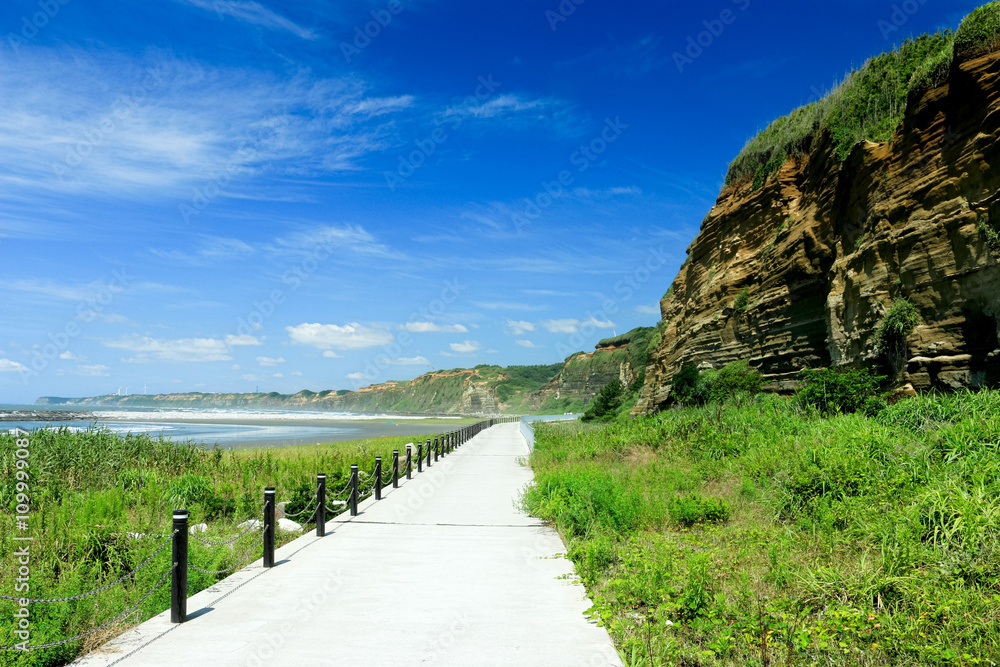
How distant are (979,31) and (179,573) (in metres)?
19.9

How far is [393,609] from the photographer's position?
6047 millimetres

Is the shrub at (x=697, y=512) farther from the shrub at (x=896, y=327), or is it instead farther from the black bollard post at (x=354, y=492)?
the shrub at (x=896, y=327)

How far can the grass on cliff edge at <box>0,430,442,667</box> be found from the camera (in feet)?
18.3

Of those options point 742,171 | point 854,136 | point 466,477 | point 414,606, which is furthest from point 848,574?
point 742,171

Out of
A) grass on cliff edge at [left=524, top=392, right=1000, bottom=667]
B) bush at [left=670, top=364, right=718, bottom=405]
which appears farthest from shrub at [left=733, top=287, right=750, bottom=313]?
grass on cliff edge at [left=524, top=392, right=1000, bottom=667]

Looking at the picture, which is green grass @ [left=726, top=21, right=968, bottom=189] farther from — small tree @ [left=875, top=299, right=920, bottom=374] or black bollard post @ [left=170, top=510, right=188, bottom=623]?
black bollard post @ [left=170, top=510, right=188, bottom=623]

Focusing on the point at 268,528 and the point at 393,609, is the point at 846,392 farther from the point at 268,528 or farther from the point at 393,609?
the point at 268,528

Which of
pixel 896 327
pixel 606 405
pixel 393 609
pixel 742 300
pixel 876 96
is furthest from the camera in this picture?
pixel 606 405

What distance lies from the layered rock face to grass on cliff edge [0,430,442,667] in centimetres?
1529

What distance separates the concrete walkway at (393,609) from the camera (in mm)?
4914

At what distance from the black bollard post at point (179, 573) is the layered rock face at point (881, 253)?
15671 millimetres

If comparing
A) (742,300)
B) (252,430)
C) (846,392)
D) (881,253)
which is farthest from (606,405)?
(252,430)

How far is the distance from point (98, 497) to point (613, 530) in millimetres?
8252

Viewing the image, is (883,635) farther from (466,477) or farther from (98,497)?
(466,477)
